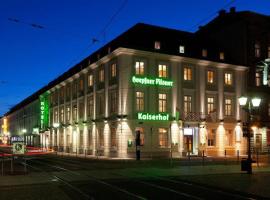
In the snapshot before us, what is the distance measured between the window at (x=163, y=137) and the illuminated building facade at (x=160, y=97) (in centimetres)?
8

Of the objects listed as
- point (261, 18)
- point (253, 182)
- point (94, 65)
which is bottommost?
point (253, 182)

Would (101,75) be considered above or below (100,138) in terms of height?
above

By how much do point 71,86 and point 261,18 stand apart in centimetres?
2688

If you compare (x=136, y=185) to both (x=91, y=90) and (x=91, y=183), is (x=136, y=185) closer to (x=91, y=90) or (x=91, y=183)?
(x=91, y=183)

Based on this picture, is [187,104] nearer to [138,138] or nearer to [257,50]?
[138,138]

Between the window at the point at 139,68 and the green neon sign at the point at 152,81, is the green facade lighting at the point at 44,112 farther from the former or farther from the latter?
the green neon sign at the point at 152,81

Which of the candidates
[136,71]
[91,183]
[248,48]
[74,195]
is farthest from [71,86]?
[74,195]

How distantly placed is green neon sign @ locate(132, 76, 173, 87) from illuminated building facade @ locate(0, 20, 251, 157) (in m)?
0.10

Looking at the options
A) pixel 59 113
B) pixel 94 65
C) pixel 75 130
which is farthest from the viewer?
pixel 59 113

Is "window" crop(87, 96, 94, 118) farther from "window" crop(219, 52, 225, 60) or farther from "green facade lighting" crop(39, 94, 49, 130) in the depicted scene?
"green facade lighting" crop(39, 94, 49, 130)

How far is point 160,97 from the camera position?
42.6m

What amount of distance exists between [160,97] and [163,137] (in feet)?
13.6

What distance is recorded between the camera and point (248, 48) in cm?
4888

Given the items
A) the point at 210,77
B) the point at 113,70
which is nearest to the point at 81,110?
the point at 113,70
